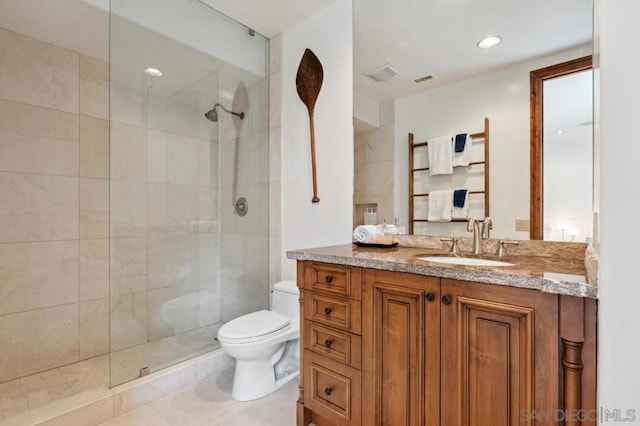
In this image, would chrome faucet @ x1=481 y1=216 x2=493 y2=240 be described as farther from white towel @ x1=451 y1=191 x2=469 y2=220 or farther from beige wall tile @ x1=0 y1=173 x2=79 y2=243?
beige wall tile @ x1=0 y1=173 x2=79 y2=243

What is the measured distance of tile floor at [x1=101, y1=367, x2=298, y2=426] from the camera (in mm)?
1614

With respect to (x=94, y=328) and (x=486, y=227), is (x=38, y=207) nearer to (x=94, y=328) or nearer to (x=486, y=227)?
(x=94, y=328)

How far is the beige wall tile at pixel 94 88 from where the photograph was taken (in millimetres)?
2268

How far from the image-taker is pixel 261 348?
5.77 feet

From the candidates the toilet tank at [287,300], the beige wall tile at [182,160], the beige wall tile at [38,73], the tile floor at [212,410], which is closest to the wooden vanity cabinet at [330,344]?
the tile floor at [212,410]

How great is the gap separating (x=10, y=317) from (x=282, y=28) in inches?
109

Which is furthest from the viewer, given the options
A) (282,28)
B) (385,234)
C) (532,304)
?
(282,28)

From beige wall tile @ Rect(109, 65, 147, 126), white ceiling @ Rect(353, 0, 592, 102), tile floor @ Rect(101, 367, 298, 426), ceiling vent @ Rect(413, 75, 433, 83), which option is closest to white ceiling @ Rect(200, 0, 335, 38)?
white ceiling @ Rect(353, 0, 592, 102)

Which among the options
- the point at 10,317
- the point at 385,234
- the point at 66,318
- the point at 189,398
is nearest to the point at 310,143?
the point at 385,234

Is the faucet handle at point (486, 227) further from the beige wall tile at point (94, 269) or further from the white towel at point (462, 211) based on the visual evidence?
the beige wall tile at point (94, 269)

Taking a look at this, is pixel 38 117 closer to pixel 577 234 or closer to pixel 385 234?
pixel 385 234

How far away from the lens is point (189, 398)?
1834 millimetres

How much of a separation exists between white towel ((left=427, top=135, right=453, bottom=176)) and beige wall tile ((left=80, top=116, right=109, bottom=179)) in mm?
2349

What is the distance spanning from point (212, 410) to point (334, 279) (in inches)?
42.6
